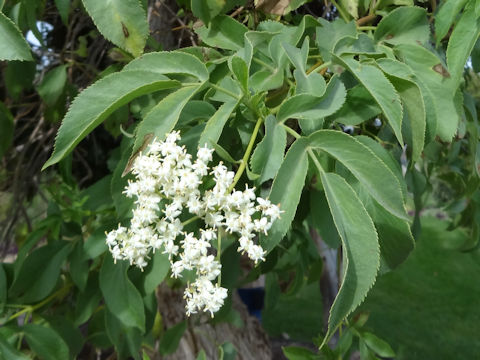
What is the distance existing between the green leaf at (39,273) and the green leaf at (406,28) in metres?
0.72

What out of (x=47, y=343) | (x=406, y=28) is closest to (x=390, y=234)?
(x=406, y=28)

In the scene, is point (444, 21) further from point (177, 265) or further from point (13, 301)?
point (13, 301)

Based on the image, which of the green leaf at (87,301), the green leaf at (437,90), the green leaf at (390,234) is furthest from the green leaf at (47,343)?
the green leaf at (437,90)

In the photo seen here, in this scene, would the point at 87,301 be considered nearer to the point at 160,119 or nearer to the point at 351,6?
the point at 160,119

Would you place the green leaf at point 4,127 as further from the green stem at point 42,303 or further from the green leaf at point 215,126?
the green leaf at point 215,126

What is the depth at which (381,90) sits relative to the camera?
55 centimetres

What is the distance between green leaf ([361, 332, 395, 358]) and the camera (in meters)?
1.07

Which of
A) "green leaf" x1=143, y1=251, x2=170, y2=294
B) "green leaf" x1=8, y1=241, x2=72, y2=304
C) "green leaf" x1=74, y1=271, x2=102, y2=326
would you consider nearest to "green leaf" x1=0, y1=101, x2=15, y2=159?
"green leaf" x1=8, y1=241, x2=72, y2=304

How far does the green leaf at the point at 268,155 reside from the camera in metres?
0.53

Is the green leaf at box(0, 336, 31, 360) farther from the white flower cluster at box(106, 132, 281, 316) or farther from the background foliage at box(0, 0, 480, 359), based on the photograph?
Answer: the white flower cluster at box(106, 132, 281, 316)

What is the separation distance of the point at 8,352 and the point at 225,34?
61 cm

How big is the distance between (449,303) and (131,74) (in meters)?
3.20

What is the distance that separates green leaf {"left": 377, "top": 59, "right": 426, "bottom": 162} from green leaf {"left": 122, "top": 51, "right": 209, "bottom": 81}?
8.1 inches

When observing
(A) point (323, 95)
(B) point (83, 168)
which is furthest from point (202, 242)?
(B) point (83, 168)
